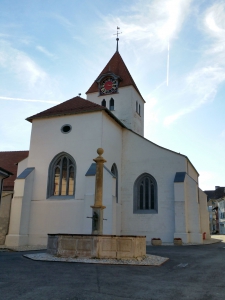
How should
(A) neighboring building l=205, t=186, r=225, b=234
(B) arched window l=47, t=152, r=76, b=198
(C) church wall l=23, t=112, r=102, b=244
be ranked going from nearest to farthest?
1. (C) church wall l=23, t=112, r=102, b=244
2. (B) arched window l=47, t=152, r=76, b=198
3. (A) neighboring building l=205, t=186, r=225, b=234

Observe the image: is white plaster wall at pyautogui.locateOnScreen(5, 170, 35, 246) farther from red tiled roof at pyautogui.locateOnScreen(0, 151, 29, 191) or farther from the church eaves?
red tiled roof at pyautogui.locateOnScreen(0, 151, 29, 191)

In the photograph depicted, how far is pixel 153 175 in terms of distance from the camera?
22.0 meters

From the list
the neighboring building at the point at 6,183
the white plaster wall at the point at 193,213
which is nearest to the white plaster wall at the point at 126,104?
the white plaster wall at the point at 193,213

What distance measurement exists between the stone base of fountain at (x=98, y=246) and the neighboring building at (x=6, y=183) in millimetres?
6879

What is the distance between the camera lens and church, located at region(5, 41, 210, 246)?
59.7 ft

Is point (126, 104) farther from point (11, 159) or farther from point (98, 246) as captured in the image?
point (98, 246)

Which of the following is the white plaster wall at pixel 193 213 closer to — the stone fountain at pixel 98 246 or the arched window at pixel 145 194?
the arched window at pixel 145 194

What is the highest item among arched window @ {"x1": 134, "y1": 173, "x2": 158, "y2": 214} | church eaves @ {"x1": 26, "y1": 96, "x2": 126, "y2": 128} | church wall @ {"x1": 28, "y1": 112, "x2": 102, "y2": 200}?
church eaves @ {"x1": 26, "y1": 96, "x2": 126, "y2": 128}

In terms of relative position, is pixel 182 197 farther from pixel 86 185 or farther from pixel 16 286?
pixel 16 286

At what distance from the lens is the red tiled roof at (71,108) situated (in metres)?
20.2

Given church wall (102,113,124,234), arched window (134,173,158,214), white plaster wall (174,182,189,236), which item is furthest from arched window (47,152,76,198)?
white plaster wall (174,182,189,236)

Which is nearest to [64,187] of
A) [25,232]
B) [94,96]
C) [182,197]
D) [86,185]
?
[86,185]

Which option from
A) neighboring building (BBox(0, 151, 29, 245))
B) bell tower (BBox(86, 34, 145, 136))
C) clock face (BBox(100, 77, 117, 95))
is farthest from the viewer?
clock face (BBox(100, 77, 117, 95))

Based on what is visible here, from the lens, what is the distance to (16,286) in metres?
5.74
